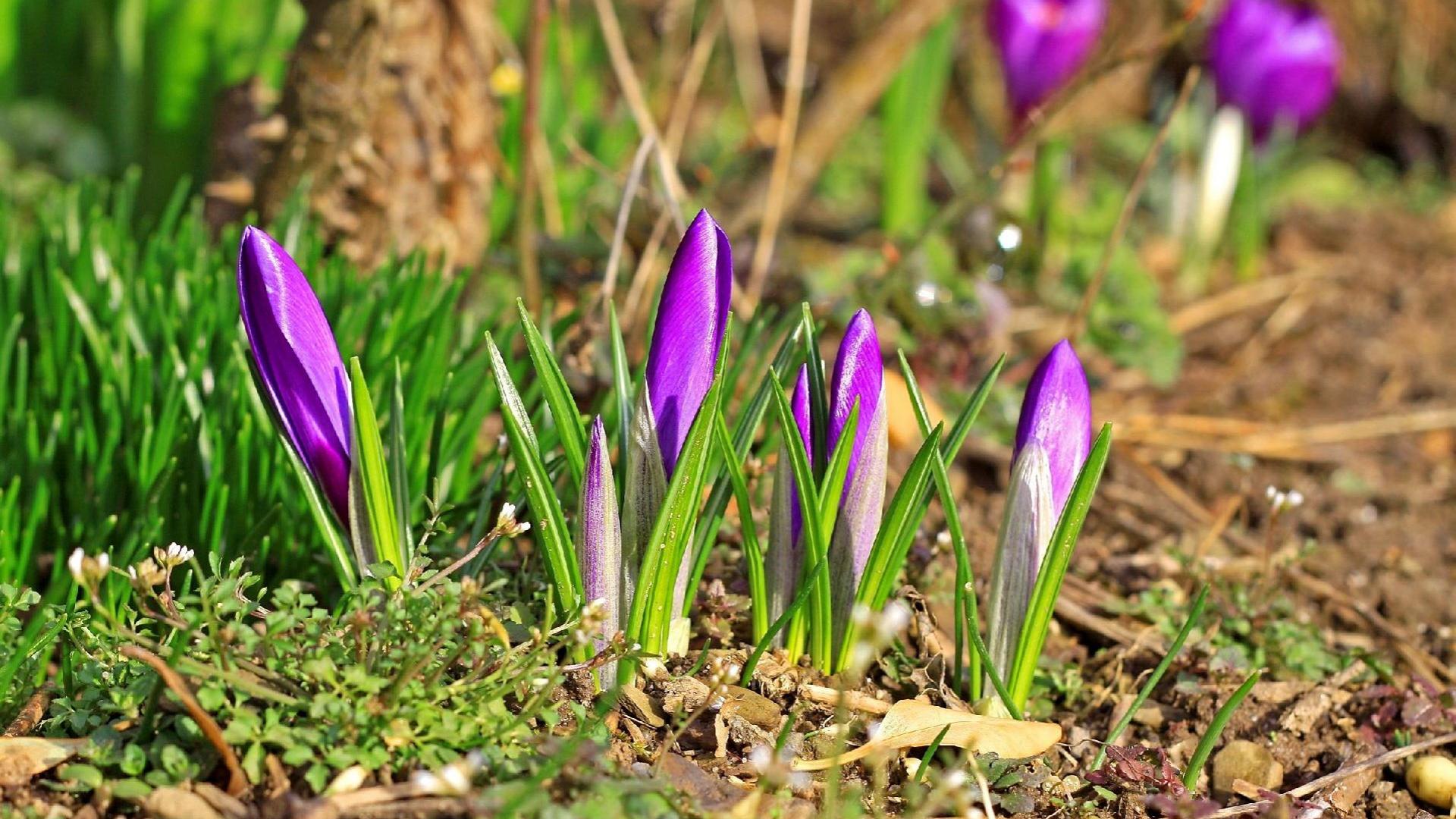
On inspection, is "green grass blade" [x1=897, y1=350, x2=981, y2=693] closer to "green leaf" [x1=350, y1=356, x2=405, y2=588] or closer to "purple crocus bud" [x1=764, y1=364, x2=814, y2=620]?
"purple crocus bud" [x1=764, y1=364, x2=814, y2=620]

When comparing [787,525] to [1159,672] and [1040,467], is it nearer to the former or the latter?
[1040,467]

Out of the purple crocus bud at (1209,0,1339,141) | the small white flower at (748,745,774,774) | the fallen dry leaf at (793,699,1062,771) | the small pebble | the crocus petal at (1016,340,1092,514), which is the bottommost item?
the small pebble

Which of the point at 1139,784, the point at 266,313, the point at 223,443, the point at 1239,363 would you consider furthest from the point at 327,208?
the point at 1239,363

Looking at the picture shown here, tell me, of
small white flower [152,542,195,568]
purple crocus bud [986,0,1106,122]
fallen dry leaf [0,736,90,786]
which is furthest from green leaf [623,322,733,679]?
purple crocus bud [986,0,1106,122]

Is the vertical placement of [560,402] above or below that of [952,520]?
above

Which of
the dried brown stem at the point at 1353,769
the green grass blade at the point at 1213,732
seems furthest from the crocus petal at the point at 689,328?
the dried brown stem at the point at 1353,769

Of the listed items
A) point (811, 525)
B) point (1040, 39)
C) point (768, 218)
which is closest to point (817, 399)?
point (811, 525)
